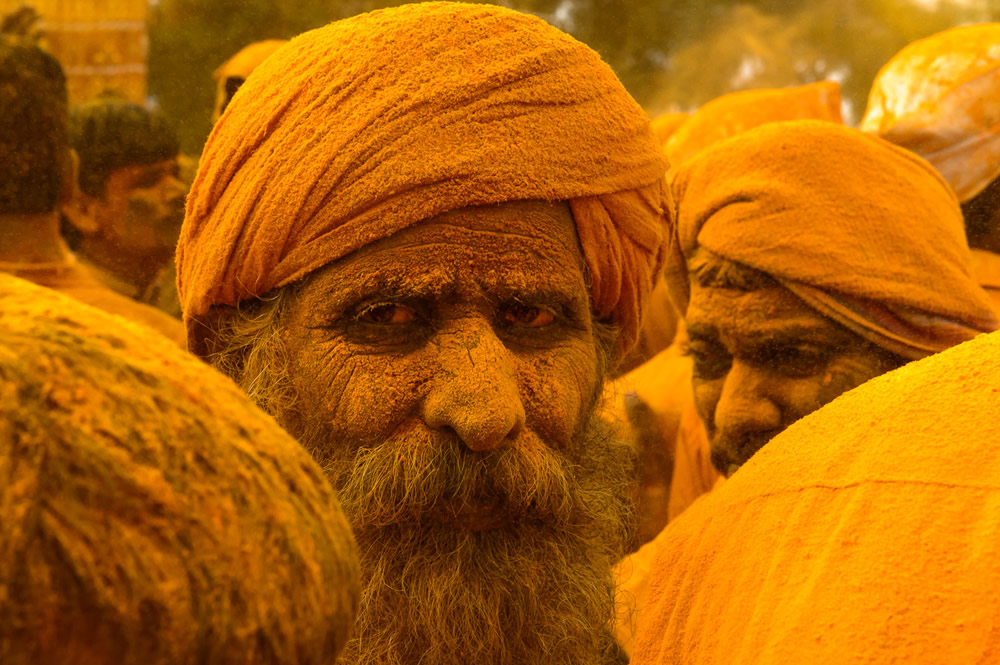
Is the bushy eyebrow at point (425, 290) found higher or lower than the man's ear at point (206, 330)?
higher

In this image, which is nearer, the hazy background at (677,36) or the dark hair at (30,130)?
the dark hair at (30,130)

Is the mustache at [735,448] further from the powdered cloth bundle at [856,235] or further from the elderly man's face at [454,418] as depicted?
the elderly man's face at [454,418]

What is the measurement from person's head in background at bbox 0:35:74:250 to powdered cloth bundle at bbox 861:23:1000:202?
210 centimetres

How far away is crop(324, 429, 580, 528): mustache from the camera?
1.55 m

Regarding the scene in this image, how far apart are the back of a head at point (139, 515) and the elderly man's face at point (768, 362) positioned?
5.44 ft

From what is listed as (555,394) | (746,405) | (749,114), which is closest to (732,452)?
(746,405)

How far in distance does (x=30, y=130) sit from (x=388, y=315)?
1550 mm

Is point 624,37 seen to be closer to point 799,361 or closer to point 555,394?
point 799,361

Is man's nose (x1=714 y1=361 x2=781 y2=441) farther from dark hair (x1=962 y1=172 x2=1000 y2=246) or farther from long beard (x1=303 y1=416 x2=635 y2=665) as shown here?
dark hair (x1=962 y1=172 x2=1000 y2=246)

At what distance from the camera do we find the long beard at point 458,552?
5.12 ft

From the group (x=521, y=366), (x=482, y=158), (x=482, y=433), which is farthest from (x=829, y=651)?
(x=482, y=158)

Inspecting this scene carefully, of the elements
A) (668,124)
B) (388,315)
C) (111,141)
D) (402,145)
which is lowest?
(111,141)

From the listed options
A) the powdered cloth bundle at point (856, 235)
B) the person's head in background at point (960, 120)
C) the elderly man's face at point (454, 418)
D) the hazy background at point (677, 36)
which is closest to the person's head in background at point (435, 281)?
the elderly man's face at point (454, 418)

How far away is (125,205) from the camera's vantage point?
3496 mm
